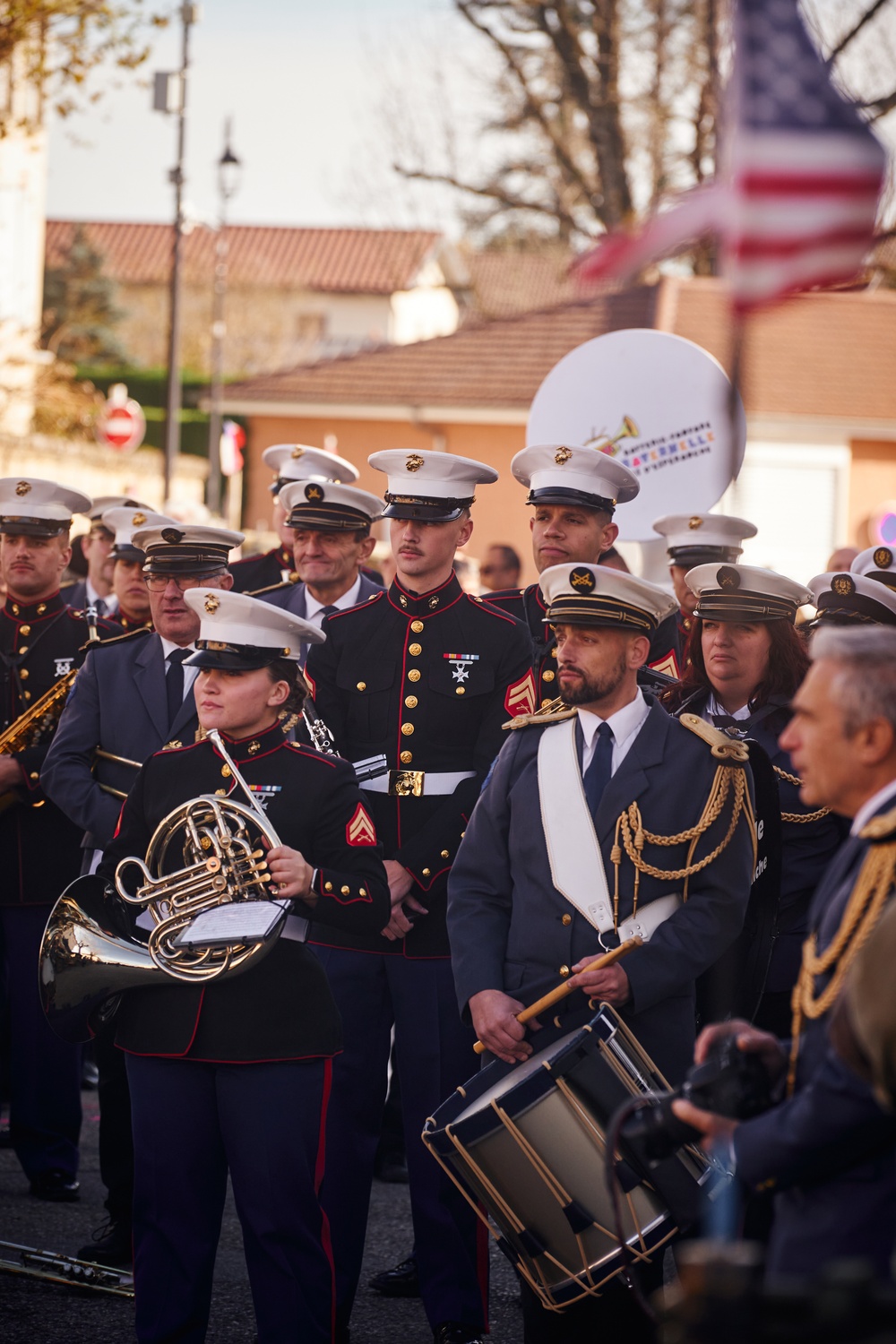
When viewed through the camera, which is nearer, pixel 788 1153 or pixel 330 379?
pixel 788 1153

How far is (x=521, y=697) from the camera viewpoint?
17.8 feet

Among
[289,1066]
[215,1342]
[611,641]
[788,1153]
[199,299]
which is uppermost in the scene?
[199,299]

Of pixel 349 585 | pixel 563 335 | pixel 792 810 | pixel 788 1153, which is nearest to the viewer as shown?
pixel 788 1153

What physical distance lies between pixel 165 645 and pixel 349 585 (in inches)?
41.8

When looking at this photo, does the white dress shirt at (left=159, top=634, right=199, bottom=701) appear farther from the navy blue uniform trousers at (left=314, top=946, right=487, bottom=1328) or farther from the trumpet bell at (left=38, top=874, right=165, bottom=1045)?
the trumpet bell at (left=38, top=874, right=165, bottom=1045)

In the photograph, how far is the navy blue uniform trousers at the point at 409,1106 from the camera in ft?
16.3

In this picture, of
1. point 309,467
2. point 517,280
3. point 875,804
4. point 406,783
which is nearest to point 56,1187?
point 406,783

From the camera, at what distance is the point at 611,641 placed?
14.4 feet

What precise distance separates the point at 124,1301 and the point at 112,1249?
365 mm

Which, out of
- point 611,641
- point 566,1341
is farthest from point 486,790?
point 566,1341

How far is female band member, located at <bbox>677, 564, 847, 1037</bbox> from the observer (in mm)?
4930

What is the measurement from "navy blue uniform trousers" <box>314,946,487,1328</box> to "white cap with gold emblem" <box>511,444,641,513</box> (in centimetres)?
155

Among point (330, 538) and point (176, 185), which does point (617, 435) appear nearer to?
point (330, 538)

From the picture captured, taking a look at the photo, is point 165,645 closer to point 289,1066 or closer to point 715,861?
point 289,1066
